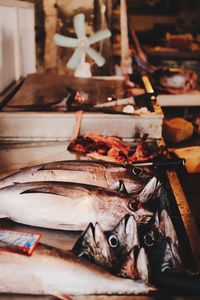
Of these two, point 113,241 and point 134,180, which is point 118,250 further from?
point 134,180

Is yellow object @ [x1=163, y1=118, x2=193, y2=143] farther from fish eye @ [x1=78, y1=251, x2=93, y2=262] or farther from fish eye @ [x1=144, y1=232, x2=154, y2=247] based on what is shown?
fish eye @ [x1=78, y1=251, x2=93, y2=262]

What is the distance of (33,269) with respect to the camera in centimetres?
201

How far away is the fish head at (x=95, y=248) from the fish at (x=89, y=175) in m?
0.66

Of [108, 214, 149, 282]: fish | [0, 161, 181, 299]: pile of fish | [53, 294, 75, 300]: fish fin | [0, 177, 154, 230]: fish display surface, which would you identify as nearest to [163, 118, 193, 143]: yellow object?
[0, 161, 181, 299]: pile of fish

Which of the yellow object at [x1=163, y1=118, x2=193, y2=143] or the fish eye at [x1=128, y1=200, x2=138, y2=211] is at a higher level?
the fish eye at [x1=128, y1=200, x2=138, y2=211]

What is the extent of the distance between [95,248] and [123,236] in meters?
0.19

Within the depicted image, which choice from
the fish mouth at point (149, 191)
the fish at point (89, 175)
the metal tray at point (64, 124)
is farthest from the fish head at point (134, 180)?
the metal tray at point (64, 124)

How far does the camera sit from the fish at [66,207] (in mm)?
2434

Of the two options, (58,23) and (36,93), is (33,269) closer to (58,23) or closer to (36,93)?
(36,93)

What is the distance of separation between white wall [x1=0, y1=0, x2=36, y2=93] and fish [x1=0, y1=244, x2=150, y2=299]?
11.8 ft

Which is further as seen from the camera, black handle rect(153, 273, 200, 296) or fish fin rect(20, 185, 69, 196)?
fish fin rect(20, 185, 69, 196)

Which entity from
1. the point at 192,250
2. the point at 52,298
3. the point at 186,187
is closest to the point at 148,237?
the point at 192,250

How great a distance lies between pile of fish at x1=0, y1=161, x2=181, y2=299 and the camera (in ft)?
6.55

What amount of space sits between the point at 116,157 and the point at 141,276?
1701 millimetres
